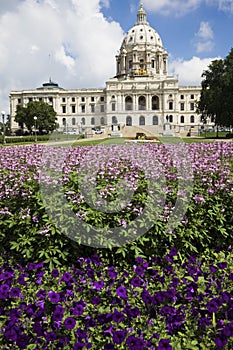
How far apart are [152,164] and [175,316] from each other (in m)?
2.98

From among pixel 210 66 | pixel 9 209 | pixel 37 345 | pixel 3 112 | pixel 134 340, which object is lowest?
pixel 37 345

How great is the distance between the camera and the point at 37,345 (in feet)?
10.7

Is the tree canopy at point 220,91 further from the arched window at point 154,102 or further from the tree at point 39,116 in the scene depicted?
the arched window at point 154,102

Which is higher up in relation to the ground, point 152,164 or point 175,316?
point 152,164

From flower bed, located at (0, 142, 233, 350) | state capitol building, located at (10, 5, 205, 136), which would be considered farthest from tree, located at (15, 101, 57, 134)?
flower bed, located at (0, 142, 233, 350)

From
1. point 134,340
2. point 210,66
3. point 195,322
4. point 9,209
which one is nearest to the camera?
point 134,340

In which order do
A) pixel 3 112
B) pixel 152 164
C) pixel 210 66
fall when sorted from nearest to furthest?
1. pixel 152 164
2. pixel 3 112
3. pixel 210 66

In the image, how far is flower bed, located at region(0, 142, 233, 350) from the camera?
3.41m

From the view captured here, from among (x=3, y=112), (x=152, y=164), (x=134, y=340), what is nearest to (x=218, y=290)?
(x=134, y=340)

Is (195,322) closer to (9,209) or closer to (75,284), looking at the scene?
(75,284)

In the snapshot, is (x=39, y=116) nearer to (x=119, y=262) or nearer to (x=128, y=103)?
(x=128, y=103)

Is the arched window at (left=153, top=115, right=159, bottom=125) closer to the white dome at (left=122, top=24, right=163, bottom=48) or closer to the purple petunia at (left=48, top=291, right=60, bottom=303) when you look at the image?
the white dome at (left=122, top=24, right=163, bottom=48)

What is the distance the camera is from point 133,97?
9575 cm

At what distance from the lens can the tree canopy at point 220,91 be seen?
36.5m
